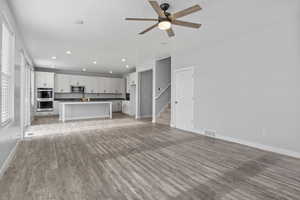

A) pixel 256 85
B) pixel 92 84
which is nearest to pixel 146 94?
pixel 92 84

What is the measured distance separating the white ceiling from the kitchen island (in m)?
2.96

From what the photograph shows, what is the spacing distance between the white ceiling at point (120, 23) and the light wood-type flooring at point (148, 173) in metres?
2.70

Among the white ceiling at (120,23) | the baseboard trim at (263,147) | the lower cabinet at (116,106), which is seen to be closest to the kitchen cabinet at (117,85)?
the lower cabinet at (116,106)

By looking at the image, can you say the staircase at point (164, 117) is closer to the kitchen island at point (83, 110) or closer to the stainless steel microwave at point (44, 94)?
the kitchen island at point (83, 110)

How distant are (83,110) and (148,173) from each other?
21.8ft

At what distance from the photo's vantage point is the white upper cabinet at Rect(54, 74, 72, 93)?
9494 millimetres

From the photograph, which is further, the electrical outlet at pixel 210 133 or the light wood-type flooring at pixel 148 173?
the electrical outlet at pixel 210 133

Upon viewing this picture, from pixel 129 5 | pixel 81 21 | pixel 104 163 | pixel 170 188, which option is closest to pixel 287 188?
pixel 170 188

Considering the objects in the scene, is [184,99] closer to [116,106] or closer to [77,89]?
[116,106]

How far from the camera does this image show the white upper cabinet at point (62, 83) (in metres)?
9.49

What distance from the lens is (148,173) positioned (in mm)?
2371

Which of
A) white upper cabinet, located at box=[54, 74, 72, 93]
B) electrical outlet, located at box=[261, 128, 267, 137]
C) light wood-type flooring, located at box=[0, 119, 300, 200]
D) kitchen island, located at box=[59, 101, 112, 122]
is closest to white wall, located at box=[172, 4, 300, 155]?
electrical outlet, located at box=[261, 128, 267, 137]

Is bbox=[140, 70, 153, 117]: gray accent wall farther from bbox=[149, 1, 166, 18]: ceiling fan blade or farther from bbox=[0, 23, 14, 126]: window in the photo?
bbox=[149, 1, 166, 18]: ceiling fan blade

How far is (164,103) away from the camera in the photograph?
739 cm
